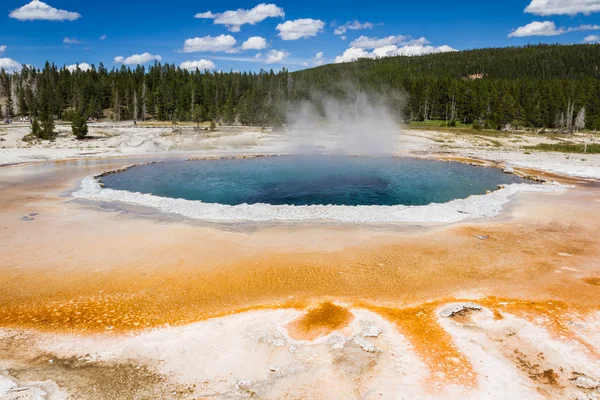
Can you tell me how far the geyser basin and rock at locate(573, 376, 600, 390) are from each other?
1272 centimetres

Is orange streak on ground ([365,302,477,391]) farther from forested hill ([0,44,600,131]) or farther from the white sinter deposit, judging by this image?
forested hill ([0,44,600,131])

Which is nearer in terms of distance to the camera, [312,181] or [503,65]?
[312,181]

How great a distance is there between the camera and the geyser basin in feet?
65.7

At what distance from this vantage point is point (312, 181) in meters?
24.4

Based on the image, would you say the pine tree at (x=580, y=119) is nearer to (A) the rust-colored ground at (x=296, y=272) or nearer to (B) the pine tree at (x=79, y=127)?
(A) the rust-colored ground at (x=296, y=272)

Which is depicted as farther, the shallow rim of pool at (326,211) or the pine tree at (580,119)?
the pine tree at (580,119)

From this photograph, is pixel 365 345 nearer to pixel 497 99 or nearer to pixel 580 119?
pixel 497 99

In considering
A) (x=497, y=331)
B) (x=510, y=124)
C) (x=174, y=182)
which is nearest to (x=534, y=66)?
(x=510, y=124)

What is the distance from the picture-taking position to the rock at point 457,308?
834 centimetres

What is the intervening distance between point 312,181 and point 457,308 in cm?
1643

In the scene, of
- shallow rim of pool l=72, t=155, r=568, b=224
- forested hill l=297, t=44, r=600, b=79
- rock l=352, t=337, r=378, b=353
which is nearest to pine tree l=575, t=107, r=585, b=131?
forested hill l=297, t=44, r=600, b=79

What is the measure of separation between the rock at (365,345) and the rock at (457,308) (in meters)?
2.05

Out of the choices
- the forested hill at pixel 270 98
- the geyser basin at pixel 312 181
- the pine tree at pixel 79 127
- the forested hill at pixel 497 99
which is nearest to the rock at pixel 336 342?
the geyser basin at pixel 312 181

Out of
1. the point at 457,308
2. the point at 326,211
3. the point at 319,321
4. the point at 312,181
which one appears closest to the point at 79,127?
the point at 312,181
